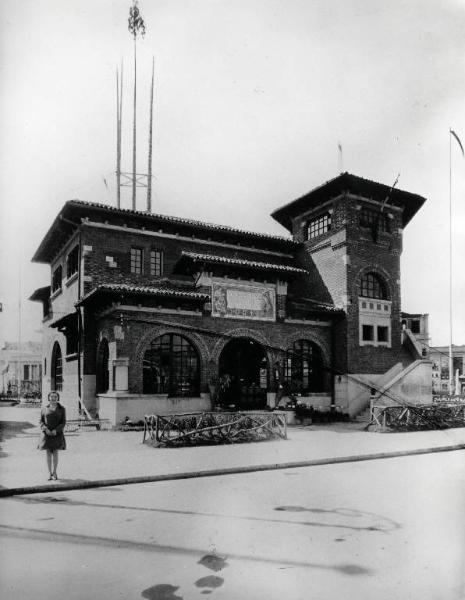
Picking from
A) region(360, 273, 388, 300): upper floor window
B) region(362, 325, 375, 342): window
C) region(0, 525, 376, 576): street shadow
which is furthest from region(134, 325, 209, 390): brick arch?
region(0, 525, 376, 576): street shadow

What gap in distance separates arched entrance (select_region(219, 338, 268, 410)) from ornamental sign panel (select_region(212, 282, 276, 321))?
1193mm

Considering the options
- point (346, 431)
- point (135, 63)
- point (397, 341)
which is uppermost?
point (135, 63)

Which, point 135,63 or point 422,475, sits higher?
point 135,63

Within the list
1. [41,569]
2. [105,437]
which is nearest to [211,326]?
[105,437]

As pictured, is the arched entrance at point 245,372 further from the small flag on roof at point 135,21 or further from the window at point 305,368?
the small flag on roof at point 135,21

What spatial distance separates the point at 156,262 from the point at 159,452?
38.4 feet

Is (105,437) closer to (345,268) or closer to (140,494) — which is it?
(140,494)

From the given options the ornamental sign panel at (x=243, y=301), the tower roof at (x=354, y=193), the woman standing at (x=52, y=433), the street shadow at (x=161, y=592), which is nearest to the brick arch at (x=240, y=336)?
the ornamental sign panel at (x=243, y=301)

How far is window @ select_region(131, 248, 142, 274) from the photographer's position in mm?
22406

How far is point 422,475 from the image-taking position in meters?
10.3

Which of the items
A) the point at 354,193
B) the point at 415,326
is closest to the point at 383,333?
the point at 354,193

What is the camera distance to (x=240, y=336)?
2108cm

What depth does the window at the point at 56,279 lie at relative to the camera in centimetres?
2639

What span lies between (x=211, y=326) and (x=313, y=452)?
8.58 metres
